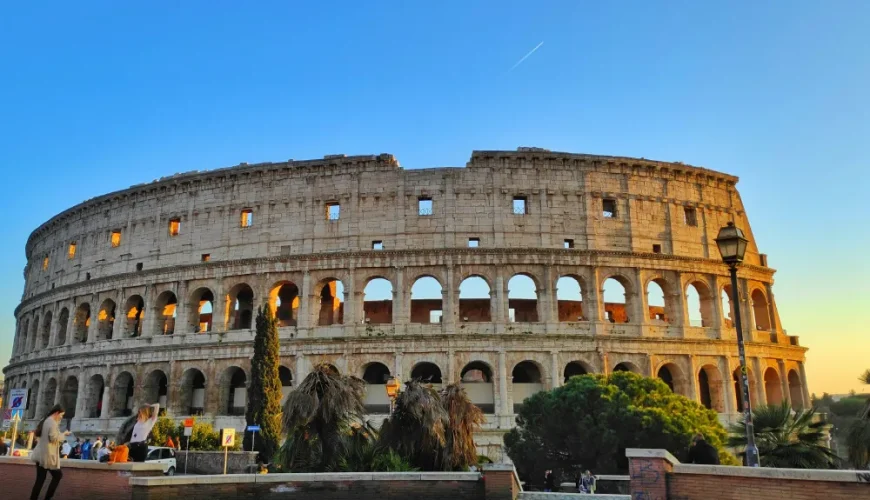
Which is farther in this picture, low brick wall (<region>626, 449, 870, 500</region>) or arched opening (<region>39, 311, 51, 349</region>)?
arched opening (<region>39, 311, 51, 349</region>)

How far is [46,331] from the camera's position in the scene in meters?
48.3

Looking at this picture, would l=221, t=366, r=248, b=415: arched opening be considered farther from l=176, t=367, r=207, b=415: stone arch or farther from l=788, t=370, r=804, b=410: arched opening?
l=788, t=370, r=804, b=410: arched opening

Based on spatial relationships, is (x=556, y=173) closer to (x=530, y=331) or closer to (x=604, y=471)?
(x=530, y=331)

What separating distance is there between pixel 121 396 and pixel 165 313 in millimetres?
6018

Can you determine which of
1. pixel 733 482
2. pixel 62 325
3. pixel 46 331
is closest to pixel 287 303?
pixel 62 325

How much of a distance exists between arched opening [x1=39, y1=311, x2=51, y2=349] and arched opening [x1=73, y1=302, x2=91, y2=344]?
14.0 ft

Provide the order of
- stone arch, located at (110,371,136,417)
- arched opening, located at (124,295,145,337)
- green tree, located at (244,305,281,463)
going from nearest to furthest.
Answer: green tree, located at (244,305,281,463)
stone arch, located at (110,371,136,417)
arched opening, located at (124,295,145,337)

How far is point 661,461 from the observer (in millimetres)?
11203

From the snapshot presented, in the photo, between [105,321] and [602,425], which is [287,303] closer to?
[105,321]

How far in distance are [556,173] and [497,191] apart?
3.73m

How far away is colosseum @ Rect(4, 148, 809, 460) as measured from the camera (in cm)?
3544

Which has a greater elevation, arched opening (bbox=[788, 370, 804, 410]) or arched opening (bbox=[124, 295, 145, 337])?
arched opening (bbox=[124, 295, 145, 337])

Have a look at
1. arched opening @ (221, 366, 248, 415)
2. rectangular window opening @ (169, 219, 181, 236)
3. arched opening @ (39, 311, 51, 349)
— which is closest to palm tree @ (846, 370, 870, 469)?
arched opening @ (221, 366, 248, 415)

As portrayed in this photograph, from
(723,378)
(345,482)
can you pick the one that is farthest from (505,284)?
(345,482)
